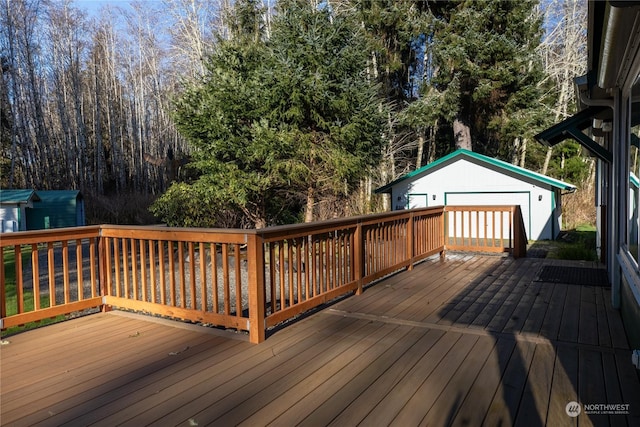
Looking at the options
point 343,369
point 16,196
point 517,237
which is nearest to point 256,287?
point 343,369

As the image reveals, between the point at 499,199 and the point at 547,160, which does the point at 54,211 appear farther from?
the point at 547,160

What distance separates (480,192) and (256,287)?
11588 millimetres

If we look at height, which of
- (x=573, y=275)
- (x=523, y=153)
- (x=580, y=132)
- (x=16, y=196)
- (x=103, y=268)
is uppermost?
(x=523, y=153)

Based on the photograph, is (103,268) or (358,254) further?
(358,254)

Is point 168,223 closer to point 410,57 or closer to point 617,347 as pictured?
point 617,347

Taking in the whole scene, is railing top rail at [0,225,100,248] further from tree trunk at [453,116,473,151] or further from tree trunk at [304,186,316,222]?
tree trunk at [453,116,473,151]

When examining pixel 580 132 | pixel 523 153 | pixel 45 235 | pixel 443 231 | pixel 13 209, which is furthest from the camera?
pixel 523 153

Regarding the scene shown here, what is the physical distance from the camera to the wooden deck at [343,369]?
2.16m

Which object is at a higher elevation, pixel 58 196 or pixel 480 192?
pixel 58 196

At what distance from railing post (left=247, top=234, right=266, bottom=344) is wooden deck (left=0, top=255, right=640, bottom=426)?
111 mm

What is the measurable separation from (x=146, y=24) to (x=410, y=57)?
16.3 metres

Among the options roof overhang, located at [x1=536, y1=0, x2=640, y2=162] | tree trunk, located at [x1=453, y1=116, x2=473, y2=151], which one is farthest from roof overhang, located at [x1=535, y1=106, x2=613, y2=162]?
tree trunk, located at [x1=453, y1=116, x2=473, y2=151]

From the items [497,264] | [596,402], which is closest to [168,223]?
[497,264]

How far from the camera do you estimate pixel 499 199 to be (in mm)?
13125
